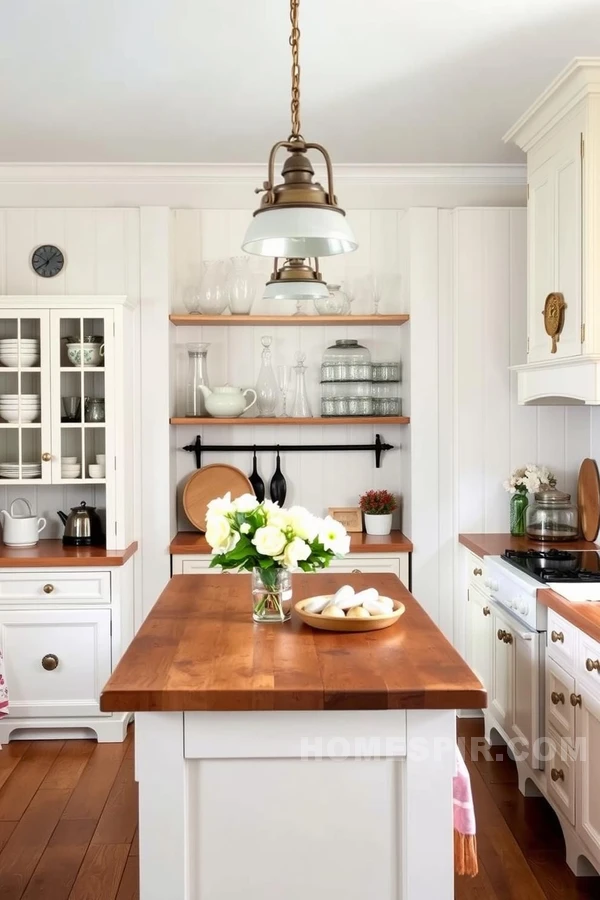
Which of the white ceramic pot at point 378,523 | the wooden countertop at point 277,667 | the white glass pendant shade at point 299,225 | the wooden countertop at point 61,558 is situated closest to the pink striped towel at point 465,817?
the wooden countertop at point 277,667

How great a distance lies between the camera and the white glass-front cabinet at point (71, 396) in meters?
4.09

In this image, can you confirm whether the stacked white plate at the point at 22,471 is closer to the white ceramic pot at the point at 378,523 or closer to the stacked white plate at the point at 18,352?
the stacked white plate at the point at 18,352

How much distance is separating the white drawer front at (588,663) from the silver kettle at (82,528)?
8.00 feet

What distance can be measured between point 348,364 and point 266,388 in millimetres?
441

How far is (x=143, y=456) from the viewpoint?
432 centimetres

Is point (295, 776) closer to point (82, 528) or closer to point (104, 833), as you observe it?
point (104, 833)

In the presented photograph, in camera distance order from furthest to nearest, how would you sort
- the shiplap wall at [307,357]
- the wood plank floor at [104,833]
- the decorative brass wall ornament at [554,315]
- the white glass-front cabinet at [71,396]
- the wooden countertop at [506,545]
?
the shiplap wall at [307,357]
the white glass-front cabinet at [71,396]
the wooden countertop at [506,545]
the decorative brass wall ornament at [554,315]
the wood plank floor at [104,833]

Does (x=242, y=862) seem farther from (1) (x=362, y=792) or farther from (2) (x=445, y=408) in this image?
(2) (x=445, y=408)

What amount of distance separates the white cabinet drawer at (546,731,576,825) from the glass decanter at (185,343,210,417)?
2380mm

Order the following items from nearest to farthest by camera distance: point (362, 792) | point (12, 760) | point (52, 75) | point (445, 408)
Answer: point (362, 792), point (52, 75), point (12, 760), point (445, 408)

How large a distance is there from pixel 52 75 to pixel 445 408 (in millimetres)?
2308

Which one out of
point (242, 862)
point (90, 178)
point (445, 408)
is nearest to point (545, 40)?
point (445, 408)

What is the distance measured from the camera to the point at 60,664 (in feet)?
13.1

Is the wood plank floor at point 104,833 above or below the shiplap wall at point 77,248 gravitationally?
below
